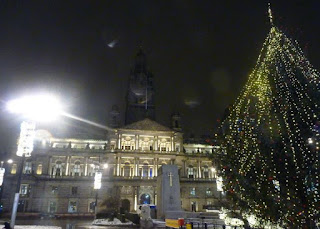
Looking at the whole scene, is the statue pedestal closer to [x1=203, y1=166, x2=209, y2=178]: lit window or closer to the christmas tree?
the christmas tree

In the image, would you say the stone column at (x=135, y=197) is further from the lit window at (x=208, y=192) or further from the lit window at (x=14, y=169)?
the lit window at (x=14, y=169)

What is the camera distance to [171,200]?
28.9 metres

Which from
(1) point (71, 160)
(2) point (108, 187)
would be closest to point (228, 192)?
(2) point (108, 187)

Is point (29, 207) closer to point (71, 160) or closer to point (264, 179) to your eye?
point (71, 160)

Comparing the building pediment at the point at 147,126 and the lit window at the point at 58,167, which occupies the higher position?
the building pediment at the point at 147,126

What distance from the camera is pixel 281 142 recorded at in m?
14.0

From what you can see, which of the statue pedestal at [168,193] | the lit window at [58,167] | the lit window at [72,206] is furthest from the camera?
the lit window at [58,167]

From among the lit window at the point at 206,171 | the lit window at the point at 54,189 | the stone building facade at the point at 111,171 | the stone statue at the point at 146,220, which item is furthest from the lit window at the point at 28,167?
the stone statue at the point at 146,220

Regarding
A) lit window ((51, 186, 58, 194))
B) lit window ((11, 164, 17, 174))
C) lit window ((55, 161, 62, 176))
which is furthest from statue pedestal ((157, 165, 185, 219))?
lit window ((11, 164, 17, 174))

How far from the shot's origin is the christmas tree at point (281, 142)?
12500 millimetres

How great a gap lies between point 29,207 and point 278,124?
2118 inches

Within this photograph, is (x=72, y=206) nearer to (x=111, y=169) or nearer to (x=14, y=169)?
(x=111, y=169)

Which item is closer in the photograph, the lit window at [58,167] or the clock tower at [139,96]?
the lit window at [58,167]

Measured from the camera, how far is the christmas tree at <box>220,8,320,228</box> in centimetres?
1250
